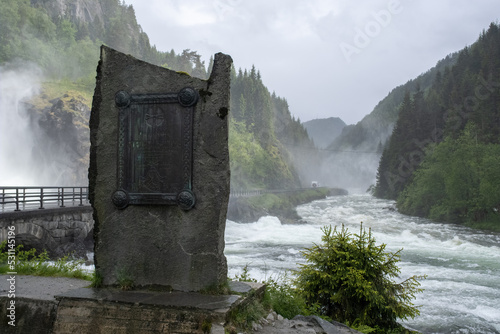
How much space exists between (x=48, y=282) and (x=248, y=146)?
243 feet

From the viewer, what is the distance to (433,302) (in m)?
12.1

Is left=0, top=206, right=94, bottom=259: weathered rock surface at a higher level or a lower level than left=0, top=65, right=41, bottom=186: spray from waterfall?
lower

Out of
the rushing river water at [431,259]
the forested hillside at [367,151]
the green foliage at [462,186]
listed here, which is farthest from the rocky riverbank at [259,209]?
the forested hillside at [367,151]

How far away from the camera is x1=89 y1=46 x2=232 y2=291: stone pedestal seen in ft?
17.0

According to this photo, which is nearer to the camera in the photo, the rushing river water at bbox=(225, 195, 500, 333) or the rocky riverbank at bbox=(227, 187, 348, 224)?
the rushing river water at bbox=(225, 195, 500, 333)

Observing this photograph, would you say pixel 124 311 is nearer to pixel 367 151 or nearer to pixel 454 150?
pixel 454 150

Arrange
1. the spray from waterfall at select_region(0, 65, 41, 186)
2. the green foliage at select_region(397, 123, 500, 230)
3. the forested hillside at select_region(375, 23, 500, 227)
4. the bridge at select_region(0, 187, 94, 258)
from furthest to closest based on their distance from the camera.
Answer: the spray from waterfall at select_region(0, 65, 41, 186) → the forested hillside at select_region(375, 23, 500, 227) → the green foliage at select_region(397, 123, 500, 230) → the bridge at select_region(0, 187, 94, 258)

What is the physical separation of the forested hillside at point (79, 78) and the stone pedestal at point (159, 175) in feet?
180

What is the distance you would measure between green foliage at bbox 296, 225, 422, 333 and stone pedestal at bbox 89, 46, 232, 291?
2.22m

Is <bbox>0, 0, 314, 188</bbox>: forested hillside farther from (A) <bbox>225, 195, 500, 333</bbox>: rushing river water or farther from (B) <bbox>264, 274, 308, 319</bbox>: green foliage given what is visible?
(B) <bbox>264, 274, 308, 319</bbox>: green foliage

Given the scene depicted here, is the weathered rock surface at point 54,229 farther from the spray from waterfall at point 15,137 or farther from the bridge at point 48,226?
the spray from waterfall at point 15,137

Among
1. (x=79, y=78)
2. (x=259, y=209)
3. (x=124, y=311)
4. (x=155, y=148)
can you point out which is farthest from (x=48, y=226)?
(x=79, y=78)

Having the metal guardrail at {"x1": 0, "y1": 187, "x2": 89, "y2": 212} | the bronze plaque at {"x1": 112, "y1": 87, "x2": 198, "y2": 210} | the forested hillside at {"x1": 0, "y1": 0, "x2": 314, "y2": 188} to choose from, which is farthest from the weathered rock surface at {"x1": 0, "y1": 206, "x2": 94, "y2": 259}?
the forested hillside at {"x1": 0, "y1": 0, "x2": 314, "y2": 188}

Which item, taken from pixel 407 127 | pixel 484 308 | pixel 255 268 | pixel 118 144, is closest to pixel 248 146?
pixel 407 127
